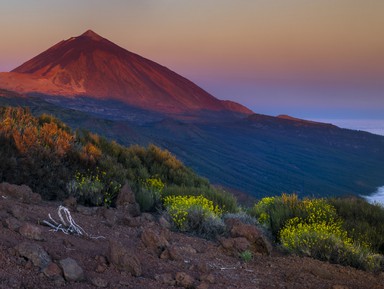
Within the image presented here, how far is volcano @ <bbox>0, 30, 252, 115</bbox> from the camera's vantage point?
127 m

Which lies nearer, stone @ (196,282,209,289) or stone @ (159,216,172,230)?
stone @ (196,282,209,289)

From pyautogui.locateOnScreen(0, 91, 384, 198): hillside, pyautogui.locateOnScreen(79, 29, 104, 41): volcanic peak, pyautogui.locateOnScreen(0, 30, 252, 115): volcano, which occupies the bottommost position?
pyautogui.locateOnScreen(0, 91, 384, 198): hillside

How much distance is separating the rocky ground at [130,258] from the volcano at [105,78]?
117223 millimetres

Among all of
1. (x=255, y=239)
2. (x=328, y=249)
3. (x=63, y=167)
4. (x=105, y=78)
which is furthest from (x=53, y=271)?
(x=105, y=78)

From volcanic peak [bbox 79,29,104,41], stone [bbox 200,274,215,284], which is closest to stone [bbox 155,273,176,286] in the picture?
stone [bbox 200,274,215,284]

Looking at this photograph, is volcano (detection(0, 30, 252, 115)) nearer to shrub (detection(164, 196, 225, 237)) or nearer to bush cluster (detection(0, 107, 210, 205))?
bush cluster (detection(0, 107, 210, 205))

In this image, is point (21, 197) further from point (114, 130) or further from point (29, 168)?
point (114, 130)

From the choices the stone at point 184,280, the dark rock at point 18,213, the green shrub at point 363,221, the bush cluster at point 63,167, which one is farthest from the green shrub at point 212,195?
the stone at point 184,280

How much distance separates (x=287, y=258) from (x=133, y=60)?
146 meters

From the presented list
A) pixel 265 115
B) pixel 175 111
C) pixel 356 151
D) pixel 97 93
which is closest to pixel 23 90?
pixel 97 93

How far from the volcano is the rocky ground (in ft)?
385

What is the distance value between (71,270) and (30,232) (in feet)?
3.14

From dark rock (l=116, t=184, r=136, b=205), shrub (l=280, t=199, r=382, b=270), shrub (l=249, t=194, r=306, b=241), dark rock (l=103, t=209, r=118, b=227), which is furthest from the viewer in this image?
shrub (l=249, t=194, r=306, b=241)

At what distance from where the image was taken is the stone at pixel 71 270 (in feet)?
13.2
